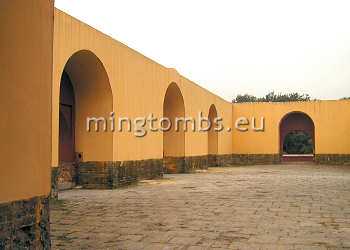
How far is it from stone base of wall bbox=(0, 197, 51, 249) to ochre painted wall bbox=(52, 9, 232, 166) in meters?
3.95

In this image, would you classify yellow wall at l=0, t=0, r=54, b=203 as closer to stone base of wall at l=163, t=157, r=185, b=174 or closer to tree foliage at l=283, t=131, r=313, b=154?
stone base of wall at l=163, t=157, r=185, b=174

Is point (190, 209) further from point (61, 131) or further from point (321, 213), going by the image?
point (61, 131)

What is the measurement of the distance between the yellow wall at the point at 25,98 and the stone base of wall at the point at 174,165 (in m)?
11.5

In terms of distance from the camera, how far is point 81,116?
31.1 ft

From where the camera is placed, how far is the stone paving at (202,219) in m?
4.06

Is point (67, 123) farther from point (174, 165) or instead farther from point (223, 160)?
point (223, 160)

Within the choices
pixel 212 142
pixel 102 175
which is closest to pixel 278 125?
pixel 212 142

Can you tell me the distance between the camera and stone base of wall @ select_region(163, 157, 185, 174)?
14.6m

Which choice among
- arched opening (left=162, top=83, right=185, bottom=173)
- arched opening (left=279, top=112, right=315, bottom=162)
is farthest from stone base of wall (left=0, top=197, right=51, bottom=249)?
arched opening (left=279, top=112, right=315, bottom=162)

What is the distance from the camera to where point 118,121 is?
9.56m

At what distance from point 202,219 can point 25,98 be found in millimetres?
3126

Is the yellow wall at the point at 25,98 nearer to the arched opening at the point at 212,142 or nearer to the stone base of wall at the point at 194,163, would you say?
the stone base of wall at the point at 194,163

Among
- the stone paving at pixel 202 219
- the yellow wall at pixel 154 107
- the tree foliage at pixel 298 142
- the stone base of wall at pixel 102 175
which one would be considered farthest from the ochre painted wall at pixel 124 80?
the tree foliage at pixel 298 142

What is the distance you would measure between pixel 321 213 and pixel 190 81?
10368 millimetres
